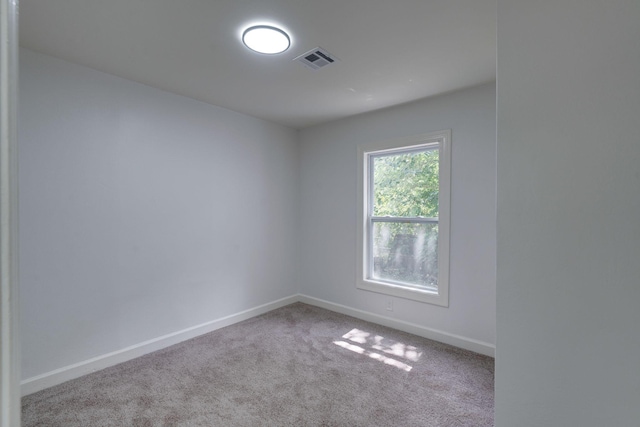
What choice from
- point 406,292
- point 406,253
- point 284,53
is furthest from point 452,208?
point 284,53

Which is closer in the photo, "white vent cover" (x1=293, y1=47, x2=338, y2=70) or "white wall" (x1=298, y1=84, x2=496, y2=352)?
"white vent cover" (x1=293, y1=47, x2=338, y2=70)

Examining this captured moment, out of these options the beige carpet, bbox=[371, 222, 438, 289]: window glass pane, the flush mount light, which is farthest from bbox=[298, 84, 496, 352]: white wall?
the flush mount light

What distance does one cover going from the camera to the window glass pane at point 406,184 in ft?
10.2

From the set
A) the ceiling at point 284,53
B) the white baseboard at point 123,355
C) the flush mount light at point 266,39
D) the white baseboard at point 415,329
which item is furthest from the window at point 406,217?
the flush mount light at point 266,39

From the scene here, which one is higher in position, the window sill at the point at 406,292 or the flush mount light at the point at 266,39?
the flush mount light at the point at 266,39

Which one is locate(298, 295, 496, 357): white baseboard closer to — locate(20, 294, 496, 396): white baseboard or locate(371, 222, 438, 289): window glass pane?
locate(20, 294, 496, 396): white baseboard

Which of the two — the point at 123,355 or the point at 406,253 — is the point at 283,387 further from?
the point at 406,253

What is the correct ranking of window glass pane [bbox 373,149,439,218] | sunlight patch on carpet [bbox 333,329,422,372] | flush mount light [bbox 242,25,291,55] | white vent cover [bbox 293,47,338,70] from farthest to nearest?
window glass pane [bbox 373,149,439,218], sunlight patch on carpet [bbox 333,329,422,372], white vent cover [bbox 293,47,338,70], flush mount light [bbox 242,25,291,55]

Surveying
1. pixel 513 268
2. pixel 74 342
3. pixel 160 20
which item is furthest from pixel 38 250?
pixel 513 268

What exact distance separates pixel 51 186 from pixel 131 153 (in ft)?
2.02

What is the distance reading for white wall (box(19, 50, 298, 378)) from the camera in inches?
83.7

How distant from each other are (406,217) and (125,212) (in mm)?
2726

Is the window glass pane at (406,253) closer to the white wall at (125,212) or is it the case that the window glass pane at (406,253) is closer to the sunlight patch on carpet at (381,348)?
the sunlight patch on carpet at (381,348)

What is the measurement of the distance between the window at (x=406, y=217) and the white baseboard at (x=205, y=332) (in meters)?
0.32
